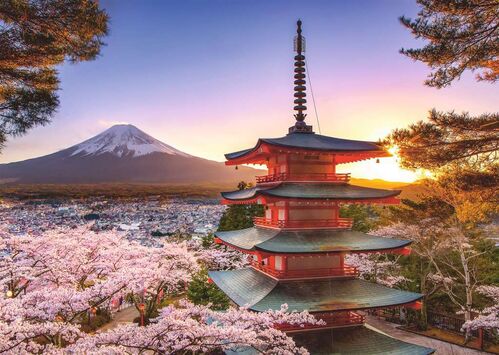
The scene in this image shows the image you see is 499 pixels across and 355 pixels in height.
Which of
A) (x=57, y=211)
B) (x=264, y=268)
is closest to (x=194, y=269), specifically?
(x=264, y=268)

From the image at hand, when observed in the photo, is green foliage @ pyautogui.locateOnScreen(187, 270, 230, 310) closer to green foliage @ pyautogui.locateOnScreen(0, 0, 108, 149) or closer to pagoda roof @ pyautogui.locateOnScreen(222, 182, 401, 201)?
pagoda roof @ pyautogui.locateOnScreen(222, 182, 401, 201)

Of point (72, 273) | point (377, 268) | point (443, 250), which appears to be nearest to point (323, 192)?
point (72, 273)

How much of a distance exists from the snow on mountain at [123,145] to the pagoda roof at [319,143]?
3423 inches

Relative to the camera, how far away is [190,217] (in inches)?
3012

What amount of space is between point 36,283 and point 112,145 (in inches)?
3388

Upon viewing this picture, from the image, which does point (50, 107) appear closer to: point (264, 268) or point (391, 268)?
point (264, 268)

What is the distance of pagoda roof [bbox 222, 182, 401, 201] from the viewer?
485 inches

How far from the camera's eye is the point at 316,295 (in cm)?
1188

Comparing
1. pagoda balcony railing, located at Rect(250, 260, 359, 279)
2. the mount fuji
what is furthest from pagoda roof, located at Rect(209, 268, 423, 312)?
the mount fuji

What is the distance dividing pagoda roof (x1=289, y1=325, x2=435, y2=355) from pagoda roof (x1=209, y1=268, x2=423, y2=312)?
106 centimetres

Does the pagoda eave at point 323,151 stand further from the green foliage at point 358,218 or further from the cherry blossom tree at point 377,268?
the green foliage at point 358,218

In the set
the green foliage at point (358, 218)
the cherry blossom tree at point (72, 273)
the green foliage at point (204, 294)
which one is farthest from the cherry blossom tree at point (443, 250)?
the cherry blossom tree at point (72, 273)

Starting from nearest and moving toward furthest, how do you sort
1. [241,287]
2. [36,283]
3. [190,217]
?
1. [241,287]
2. [36,283]
3. [190,217]

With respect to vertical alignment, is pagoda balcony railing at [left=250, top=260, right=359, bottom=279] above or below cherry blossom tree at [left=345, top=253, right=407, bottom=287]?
above
